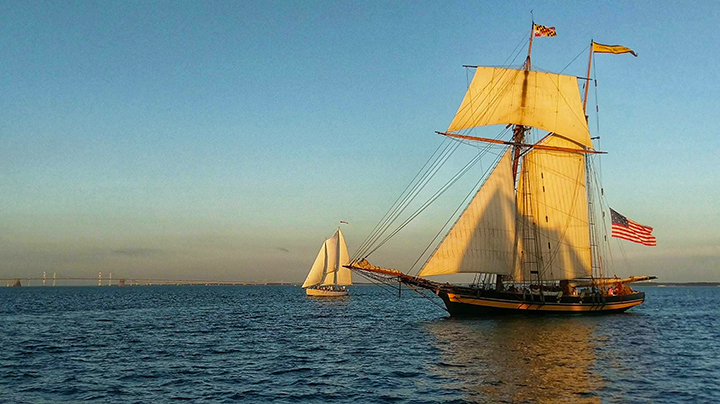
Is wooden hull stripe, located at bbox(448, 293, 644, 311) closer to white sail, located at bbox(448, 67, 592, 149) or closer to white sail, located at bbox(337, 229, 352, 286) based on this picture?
white sail, located at bbox(448, 67, 592, 149)

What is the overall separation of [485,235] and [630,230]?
1815cm

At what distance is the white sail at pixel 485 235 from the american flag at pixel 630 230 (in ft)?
41.7

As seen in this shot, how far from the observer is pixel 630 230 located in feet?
194

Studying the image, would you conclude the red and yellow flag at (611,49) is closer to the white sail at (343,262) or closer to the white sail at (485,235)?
the white sail at (485,235)

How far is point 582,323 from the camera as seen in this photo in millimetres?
50750

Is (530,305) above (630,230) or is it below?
below

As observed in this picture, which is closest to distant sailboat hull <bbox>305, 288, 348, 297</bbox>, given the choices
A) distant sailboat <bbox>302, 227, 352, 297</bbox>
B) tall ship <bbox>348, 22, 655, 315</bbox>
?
distant sailboat <bbox>302, 227, 352, 297</bbox>

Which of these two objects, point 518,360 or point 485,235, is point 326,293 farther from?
point 518,360

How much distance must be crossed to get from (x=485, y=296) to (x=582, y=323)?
28.0ft

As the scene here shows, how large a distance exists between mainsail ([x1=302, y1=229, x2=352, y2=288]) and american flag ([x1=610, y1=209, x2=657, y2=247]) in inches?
2001

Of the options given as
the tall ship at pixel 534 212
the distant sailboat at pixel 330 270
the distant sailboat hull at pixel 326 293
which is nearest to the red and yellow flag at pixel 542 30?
the tall ship at pixel 534 212

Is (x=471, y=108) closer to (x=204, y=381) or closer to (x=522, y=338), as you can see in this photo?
(x=522, y=338)

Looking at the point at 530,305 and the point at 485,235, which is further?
the point at 530,305

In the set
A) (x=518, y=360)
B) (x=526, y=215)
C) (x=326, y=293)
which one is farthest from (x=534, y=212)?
(x=326, y=293)
